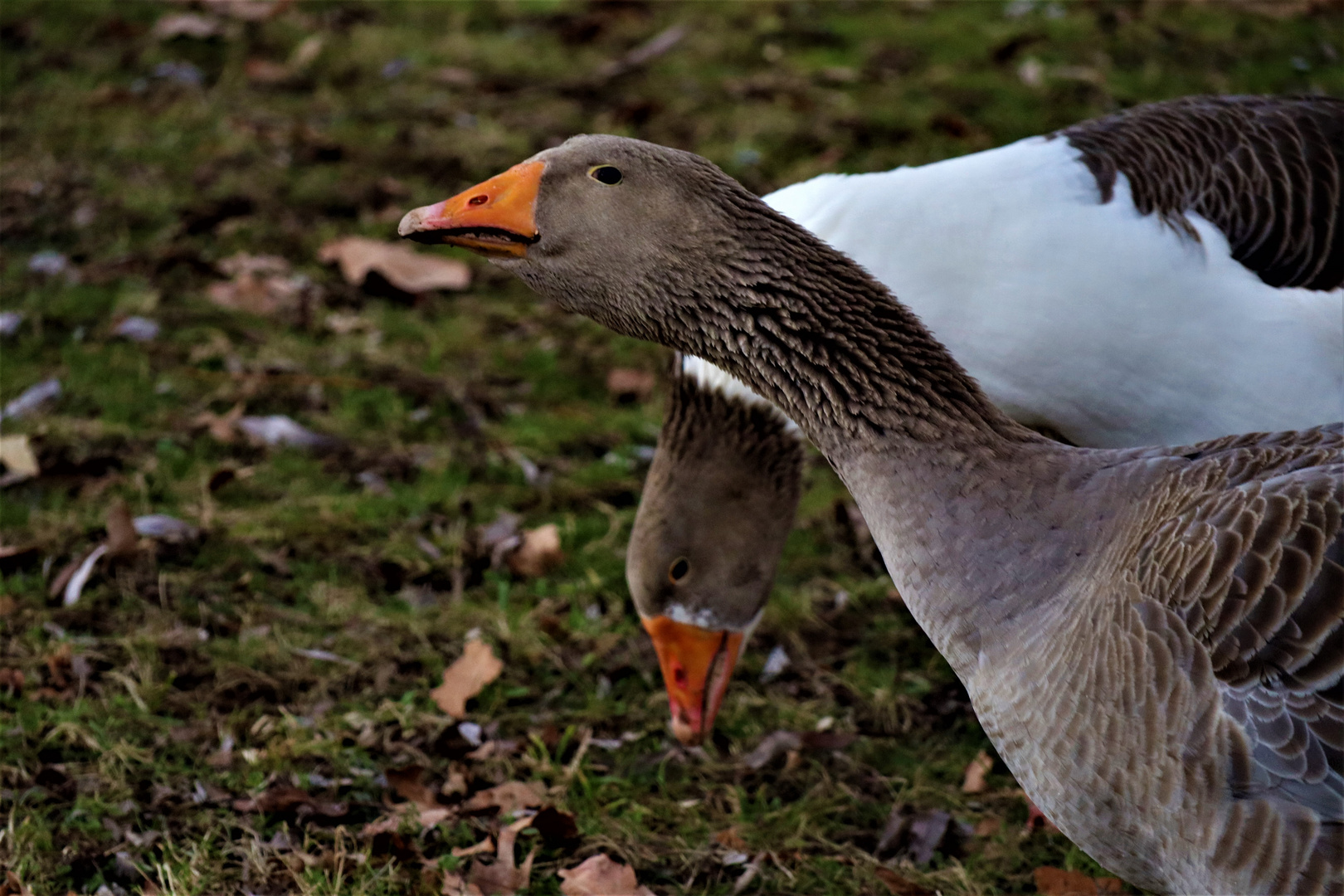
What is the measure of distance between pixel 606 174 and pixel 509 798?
180 cm

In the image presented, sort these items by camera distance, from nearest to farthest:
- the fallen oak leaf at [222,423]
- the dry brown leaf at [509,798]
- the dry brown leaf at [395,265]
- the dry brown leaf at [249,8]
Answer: the dry brown leaf at [509,798] < the fallen oak leaf at [222,423] < the dry brown leaf at [395,265] < the dry brown leaf at [249,8]

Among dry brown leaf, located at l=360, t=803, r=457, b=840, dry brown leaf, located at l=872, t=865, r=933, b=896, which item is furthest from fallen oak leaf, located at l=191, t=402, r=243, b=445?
dry brown leaf, located at l=872, t=865, r=933, b=896

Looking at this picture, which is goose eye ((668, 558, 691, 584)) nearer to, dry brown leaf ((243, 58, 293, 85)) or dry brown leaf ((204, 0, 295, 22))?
dry brown leaf ((243, 58, 293, 85))

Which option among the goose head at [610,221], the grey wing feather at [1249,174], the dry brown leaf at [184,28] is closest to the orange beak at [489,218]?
the goose head at [610,221]

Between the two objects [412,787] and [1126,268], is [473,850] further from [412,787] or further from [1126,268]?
[1126,268]

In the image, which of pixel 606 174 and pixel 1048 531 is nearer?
pixel 1048 531

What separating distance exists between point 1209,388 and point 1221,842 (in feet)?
5.56

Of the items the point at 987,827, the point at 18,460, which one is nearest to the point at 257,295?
the point at 18,460

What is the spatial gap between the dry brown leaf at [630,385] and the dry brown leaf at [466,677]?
6.30ft

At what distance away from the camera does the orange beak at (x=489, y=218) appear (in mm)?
2965

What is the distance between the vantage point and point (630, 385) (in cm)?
621

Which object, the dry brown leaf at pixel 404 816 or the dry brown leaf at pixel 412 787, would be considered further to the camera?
the dry brown leaf at pixel 412 787

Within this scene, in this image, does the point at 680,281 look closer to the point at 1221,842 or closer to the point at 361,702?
the point at 1221,842

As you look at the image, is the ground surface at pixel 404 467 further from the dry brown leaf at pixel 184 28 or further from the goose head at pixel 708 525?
the goose head at pixel 708 525
